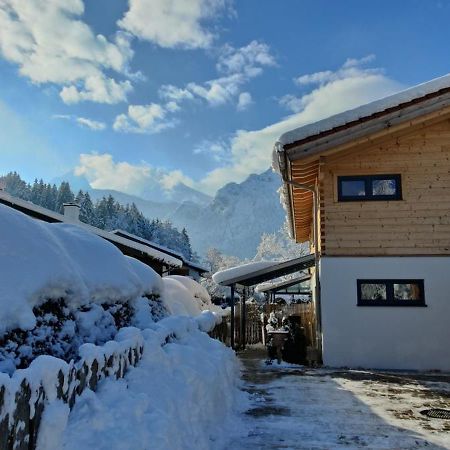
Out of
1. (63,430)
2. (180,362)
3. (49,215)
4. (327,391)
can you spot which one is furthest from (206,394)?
(49,215)

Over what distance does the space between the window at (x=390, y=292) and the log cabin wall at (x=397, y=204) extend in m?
0.74

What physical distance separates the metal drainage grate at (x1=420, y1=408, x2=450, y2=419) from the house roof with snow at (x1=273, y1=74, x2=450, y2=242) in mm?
6327

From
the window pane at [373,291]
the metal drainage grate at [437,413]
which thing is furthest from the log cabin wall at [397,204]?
the metal drainage grate at [437,413]

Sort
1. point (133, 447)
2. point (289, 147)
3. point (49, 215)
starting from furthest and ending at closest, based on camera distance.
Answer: point (49, 215) → point (289, 147) → point (133, 447)

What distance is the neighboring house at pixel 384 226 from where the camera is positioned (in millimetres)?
10906

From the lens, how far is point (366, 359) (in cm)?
1092

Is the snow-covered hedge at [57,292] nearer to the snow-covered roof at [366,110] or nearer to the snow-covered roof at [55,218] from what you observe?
the snow-covered roof at [366,110]

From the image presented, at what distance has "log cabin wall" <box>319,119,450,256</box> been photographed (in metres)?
11.1

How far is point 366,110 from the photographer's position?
11000 millimetres

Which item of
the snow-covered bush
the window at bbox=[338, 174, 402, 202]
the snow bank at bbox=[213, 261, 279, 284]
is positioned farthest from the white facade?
the snow-covered bush

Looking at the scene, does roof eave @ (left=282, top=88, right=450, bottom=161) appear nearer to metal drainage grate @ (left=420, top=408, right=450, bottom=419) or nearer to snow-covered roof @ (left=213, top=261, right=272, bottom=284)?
snow-covered roof @ (left=213, top=261, right=272, bottom=284)

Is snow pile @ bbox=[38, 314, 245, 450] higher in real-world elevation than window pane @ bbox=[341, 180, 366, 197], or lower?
lower

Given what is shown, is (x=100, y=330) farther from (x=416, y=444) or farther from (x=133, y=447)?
(x=416, y=444)

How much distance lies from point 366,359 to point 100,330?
26.8ft
